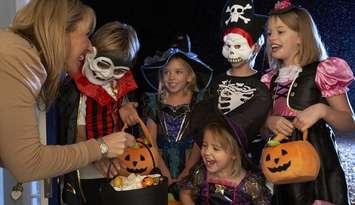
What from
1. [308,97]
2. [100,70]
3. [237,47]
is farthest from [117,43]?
[308,97]

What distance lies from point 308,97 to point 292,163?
236 mm

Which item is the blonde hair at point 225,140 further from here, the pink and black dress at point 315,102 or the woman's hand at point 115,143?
the woman's hand at point 115,143

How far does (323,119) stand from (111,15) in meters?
1.38

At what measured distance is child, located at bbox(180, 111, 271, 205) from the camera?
4.75 feet

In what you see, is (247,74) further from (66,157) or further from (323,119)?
(66,157)

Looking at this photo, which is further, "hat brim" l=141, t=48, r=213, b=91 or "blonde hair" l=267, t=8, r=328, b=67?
"hat brim" l=141, t=48, r=213, b=91

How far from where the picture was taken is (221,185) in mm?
1467

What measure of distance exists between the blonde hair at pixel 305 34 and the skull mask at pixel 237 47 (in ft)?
0.36

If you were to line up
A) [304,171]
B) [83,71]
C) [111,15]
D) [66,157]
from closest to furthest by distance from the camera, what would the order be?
[66,157]
[304,171]
[83,71]
[111,15]

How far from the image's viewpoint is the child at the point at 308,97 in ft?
4.39

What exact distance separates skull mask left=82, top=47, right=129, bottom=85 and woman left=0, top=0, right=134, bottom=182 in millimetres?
350

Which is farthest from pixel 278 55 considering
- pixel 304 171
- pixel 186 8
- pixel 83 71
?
pixel 186 8

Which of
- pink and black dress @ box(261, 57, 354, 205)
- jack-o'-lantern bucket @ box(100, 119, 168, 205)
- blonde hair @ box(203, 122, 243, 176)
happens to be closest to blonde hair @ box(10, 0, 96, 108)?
jack-o'-lantern bucket @ box(100, 119, 168, 205)

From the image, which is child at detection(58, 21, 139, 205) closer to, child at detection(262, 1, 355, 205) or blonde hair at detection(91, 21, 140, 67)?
blonde hair at detection(91, 21, 140, 67)
